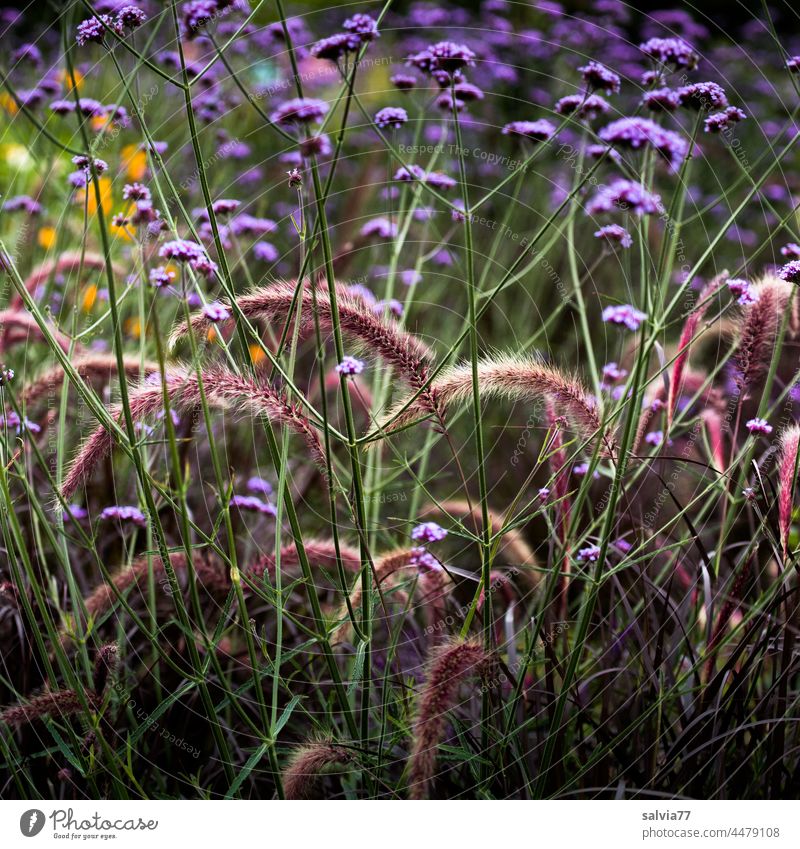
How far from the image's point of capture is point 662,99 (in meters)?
1.34

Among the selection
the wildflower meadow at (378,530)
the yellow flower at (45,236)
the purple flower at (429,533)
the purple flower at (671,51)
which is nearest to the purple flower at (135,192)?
the wildflower meadow at (378,530)

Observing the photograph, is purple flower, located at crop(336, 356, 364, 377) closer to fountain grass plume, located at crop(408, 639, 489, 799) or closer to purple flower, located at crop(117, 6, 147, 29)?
fountain grass plume, located at crop(408, 639, 489, 799)

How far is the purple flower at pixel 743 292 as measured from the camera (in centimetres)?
130

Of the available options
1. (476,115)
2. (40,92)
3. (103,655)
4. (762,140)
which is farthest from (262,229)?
(762,140)

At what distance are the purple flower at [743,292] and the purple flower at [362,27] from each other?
66 cm

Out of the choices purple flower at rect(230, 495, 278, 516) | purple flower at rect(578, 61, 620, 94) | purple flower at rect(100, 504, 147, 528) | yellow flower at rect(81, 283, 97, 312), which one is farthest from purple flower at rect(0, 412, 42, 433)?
purple flower at rect(578, 61, 620, 94)

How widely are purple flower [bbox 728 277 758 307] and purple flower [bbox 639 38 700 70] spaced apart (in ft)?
1.14

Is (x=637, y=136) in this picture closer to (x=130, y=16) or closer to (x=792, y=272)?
(x=792, y=272)

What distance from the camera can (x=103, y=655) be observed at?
4.14 ft

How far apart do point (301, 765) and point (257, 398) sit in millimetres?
546

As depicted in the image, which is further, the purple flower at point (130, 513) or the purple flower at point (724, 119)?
the purple flower at point (130, 513)

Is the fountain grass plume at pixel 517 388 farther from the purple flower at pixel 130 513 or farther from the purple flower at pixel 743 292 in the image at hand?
the purple flower at pixel 130 513

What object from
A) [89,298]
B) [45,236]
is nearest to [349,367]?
[89,298]

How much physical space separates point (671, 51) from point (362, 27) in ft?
1.57
